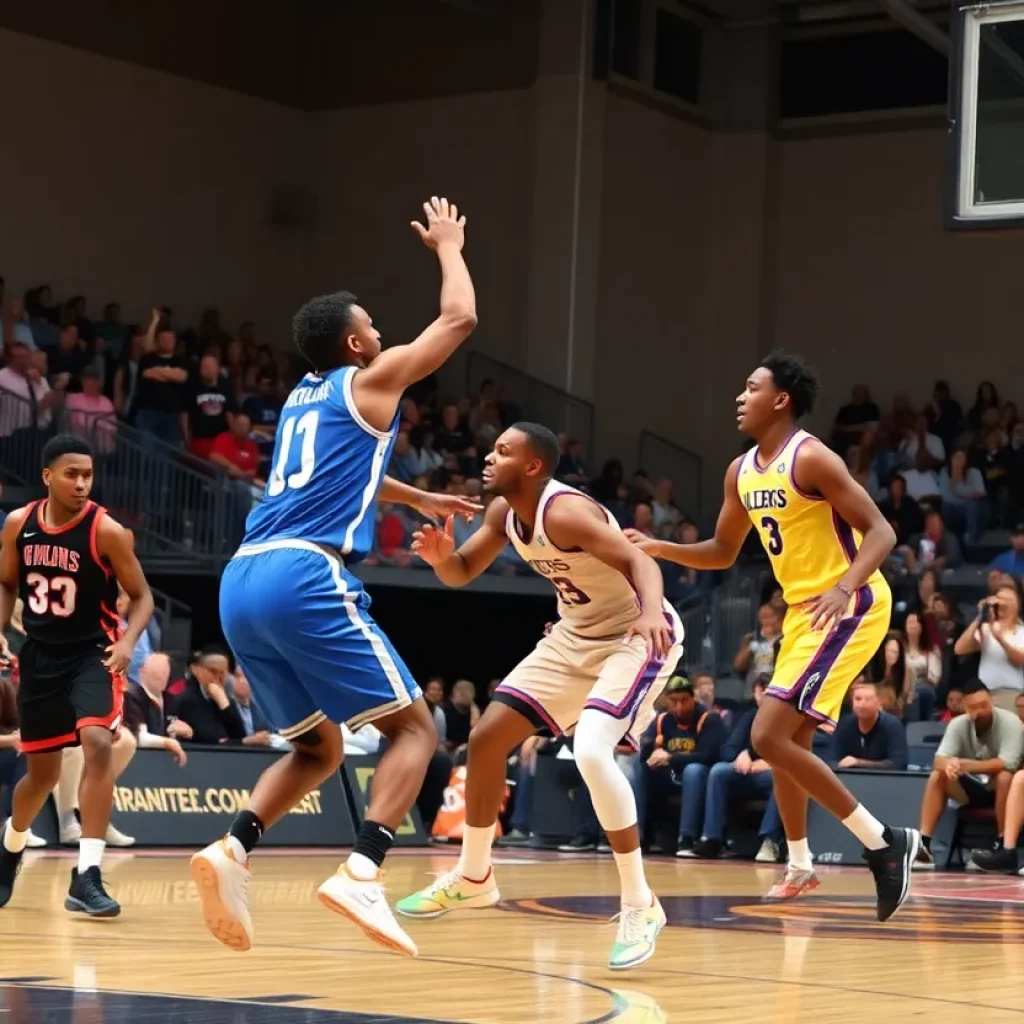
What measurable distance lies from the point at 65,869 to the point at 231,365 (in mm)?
10788

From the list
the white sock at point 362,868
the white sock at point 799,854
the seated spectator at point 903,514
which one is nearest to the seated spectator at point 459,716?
the seated spectator at point 903,514

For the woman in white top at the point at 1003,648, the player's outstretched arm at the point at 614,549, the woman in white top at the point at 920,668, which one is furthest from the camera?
the woman in white top at the point at 920,668

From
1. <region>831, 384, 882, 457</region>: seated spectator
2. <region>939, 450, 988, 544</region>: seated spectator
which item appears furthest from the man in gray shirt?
<region>831, 384, 882, 457</region>: seated spectator

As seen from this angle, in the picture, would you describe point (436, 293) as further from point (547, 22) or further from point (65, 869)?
point (65, 869)

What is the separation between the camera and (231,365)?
2098cm

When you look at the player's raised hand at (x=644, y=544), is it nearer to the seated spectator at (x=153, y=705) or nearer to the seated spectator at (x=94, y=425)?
the seated spectator at (x=153, y=705)

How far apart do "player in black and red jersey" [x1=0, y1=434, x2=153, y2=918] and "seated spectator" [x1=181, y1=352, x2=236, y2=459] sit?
10386mm

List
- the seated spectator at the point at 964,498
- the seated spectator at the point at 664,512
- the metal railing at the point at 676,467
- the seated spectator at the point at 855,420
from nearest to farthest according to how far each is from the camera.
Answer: the seated spectator at the point at 964,498
the seated spectator at the point at 664,512
the seated spectator at the point at 855,420
the metal railing at the point at 676,467

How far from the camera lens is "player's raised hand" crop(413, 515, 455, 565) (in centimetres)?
681

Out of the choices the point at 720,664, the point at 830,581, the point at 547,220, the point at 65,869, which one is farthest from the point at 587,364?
the point at 830,581

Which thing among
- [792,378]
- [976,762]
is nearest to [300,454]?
[792,378]

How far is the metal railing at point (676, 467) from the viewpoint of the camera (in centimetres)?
2531

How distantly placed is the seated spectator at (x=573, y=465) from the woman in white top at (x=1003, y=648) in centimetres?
694

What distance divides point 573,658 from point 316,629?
1753 mm
